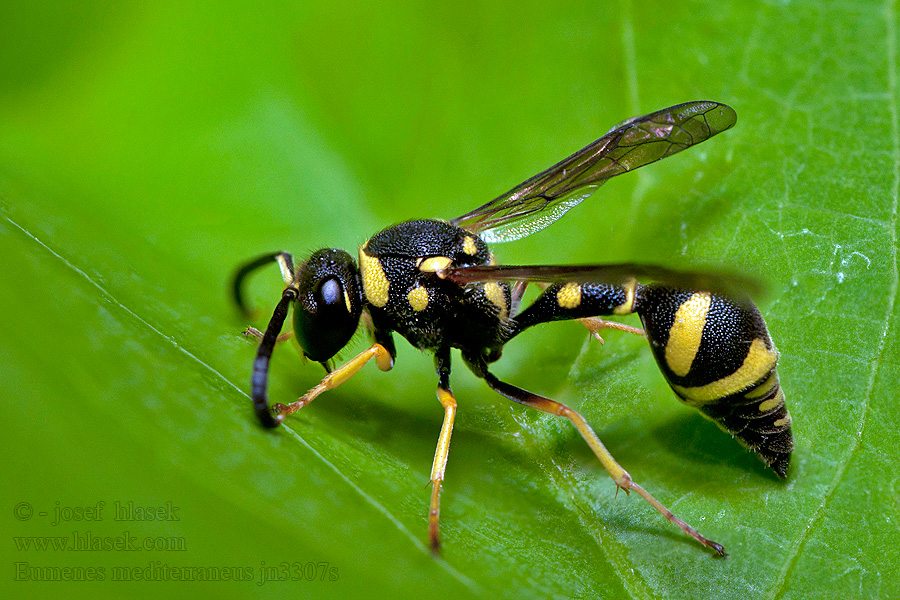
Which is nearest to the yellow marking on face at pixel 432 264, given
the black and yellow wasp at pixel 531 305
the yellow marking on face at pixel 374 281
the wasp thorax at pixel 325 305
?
the black and yellow wasp at pixel 531 305

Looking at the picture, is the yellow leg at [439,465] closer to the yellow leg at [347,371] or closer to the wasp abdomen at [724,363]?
the yellow leg at [347,371]

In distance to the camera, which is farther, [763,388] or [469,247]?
[469,247]

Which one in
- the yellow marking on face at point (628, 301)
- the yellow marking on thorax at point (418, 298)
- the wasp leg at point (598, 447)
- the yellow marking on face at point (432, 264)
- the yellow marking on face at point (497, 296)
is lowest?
the wasp leg at point (598, 447)

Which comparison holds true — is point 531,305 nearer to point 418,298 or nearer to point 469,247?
point 469,247

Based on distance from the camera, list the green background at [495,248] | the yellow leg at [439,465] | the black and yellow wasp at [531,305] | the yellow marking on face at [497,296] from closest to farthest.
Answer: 1. the green background at [495,248]
2. the yellow leg at [439,465]
3. the black and yellow wasp at [531,305]
4. the yellow marking on face at [497,296]

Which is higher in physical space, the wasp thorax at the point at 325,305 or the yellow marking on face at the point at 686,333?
the wasp thorax at the point at 325,305

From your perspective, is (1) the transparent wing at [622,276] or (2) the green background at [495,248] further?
(1) the transparent wing at [622,276]
